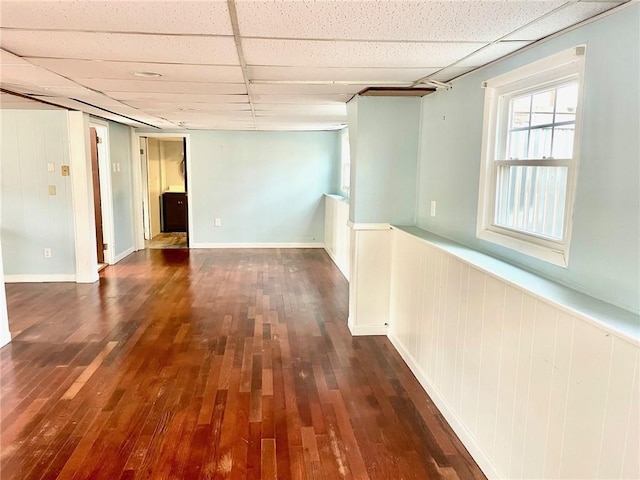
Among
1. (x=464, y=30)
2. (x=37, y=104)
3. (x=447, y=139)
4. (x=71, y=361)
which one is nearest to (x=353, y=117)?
(x=447, y=139)

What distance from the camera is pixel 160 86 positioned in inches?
126

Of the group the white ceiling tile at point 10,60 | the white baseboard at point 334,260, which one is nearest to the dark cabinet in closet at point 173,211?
the white baseboard at point 334,260

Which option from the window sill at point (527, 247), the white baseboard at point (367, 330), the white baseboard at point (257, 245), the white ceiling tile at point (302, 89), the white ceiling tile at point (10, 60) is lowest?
the white baseboard at point (367, 330)

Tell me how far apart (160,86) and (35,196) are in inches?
119

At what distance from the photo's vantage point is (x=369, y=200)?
12.1ft

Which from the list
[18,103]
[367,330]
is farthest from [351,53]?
[18,103]

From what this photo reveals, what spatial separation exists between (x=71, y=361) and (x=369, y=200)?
2573 mm

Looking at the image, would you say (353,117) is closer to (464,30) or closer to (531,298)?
(464,30)

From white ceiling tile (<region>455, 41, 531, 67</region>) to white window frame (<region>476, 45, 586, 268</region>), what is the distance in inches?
4.1

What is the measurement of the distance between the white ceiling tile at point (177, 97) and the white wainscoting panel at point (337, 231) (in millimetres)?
2364

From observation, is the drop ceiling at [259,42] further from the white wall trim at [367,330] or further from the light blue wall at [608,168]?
the white wall trim at [367,330]

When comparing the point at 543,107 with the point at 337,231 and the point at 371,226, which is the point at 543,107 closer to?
the point at 371,226

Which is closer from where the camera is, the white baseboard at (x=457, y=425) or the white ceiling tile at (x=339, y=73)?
the white baseboard at (x=457, y=425)

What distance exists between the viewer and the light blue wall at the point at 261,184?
24.7 ft
